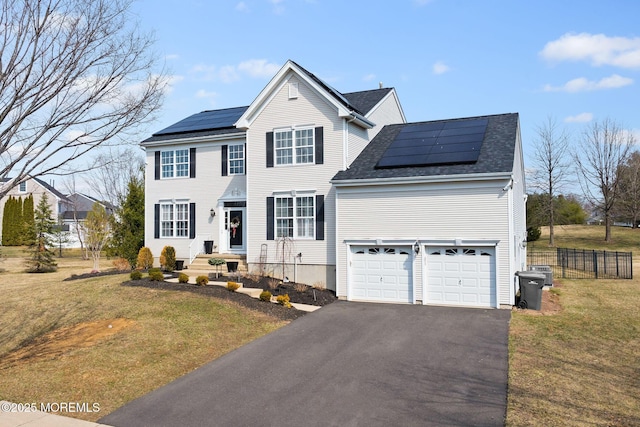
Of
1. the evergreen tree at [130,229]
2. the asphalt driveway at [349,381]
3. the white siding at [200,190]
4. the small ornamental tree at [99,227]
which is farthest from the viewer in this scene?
the small ornamental tree at [99,227]

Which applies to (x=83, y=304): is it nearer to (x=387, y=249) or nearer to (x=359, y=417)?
(x=387, y=249)

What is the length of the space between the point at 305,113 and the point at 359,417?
46.2ft

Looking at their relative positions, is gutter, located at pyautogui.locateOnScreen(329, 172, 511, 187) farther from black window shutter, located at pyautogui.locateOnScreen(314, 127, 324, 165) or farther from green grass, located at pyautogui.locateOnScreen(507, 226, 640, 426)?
green grass, located at pyautogui.locateOnScreen(507, 226, 640, 426)

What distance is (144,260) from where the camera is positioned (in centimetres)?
2227

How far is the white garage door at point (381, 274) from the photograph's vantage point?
54.2ft

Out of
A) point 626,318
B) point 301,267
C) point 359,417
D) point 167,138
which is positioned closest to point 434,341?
point 359,417

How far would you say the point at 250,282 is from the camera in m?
17.9

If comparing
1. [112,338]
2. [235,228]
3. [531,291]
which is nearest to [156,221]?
[235,228]

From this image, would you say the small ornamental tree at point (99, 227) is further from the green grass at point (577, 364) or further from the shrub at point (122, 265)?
the green grass at point (577, 364)

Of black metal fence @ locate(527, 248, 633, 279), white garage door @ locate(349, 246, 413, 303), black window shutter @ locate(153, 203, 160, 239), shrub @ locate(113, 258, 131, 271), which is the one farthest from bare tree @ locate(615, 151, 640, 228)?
shrub @ locate(113, 258, 131, 271)

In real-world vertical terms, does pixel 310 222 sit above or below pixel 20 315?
above

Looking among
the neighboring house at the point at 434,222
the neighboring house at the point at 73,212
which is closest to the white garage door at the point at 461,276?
the neighboring house at the point at 434,222

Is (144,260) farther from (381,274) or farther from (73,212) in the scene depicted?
(73,212)

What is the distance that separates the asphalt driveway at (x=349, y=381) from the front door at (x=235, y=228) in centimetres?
969
